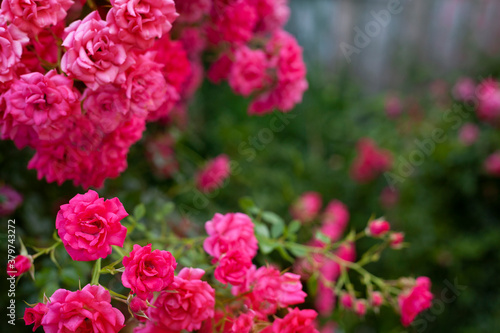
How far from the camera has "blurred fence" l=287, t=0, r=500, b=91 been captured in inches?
131

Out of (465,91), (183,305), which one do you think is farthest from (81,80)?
(465,91)

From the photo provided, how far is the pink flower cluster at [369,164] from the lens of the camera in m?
2.18

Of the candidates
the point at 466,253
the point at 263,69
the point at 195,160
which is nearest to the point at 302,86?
the point at 263,69

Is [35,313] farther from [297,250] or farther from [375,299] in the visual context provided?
[375,299]

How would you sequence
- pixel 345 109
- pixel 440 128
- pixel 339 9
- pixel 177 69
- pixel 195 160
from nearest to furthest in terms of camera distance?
pixel 177 69 → pixel 195 160 → pixel 440 128 → pixel 345 109 → pixel 339 9

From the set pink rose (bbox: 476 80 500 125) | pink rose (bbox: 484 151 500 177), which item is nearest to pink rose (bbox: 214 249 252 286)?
pink rose (bbox: 484 151 500 177)

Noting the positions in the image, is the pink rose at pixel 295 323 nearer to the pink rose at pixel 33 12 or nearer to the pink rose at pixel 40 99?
the pink rose at pixel 40 99

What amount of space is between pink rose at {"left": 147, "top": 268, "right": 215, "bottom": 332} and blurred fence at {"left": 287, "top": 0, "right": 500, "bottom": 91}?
283 cm

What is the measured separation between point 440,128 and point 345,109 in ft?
2.07

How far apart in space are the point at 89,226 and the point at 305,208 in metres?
1.21

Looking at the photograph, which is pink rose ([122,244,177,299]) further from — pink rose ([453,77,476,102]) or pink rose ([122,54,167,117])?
pink rose ([453,77,476,102])

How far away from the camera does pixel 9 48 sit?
62 cm

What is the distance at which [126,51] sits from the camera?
64 cm

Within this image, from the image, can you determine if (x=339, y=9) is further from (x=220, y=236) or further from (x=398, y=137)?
(x=220, y=236)
